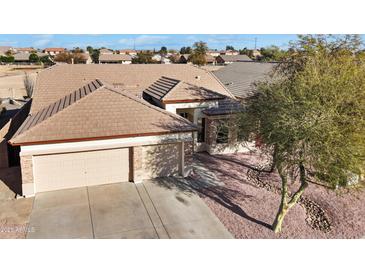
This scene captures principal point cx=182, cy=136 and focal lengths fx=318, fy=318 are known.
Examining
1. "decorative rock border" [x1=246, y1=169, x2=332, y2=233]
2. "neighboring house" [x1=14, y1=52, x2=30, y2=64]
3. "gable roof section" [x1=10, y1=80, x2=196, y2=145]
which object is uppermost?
"neighboring house" [x1=14, y1=52, x2=30, y2=64]

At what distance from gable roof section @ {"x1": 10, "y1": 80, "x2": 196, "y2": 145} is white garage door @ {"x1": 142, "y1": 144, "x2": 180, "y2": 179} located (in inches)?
37.3

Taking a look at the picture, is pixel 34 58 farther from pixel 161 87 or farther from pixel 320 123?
pixel 320 123

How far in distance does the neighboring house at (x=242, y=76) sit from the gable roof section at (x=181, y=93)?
3359 mm

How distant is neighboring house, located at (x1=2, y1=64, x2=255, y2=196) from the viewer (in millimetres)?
14195

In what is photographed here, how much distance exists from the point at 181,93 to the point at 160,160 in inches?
214

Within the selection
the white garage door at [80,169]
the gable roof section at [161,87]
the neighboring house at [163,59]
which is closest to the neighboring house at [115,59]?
the neighboring house at [163,59]

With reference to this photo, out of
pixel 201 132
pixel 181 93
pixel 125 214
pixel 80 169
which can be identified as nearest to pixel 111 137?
pixel 80 169

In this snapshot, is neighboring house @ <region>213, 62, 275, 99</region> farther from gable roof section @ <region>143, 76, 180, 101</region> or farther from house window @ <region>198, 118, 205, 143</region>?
gable roof section @ <region>143, 76, 180, 101</region>

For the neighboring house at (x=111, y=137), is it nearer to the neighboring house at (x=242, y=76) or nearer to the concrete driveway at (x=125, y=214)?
the concrete driveway at (x=125, y=214)

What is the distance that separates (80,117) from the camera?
15008 mm

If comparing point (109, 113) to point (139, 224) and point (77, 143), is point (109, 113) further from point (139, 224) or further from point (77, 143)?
point (139, 224)

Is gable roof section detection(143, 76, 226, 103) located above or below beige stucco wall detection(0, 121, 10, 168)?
above

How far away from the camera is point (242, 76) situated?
28.9m

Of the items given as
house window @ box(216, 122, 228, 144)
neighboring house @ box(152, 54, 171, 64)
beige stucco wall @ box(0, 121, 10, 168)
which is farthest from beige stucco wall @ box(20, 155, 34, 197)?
neighboring house @ box(152, 54, 171, 64)
